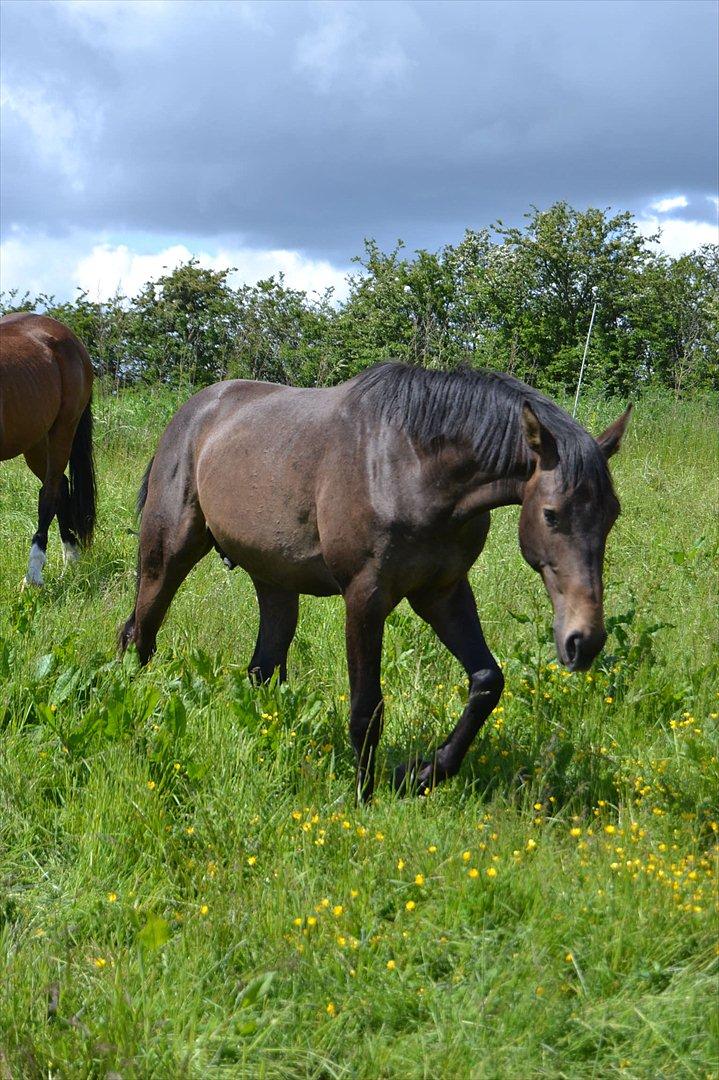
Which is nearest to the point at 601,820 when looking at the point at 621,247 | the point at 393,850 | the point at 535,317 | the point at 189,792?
the point at 393,850

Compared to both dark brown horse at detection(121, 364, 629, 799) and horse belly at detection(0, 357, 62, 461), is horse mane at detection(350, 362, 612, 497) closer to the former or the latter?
dark brown horse at detection(121, 364, 629, 799)

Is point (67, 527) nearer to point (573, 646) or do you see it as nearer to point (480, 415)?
point (480, 415)

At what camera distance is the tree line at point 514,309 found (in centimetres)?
1730

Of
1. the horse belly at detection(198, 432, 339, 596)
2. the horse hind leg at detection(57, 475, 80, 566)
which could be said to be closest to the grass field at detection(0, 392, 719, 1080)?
the horse belly at detection(198, 432, 339, 596)

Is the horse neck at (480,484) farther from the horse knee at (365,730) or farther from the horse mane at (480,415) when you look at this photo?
the horse knee at (365,730)

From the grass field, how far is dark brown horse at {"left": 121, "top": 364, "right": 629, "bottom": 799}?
423 mm

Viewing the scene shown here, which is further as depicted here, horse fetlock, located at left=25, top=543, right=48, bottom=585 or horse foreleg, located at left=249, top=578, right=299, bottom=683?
horse fetlock, located at left=25, top=543, right=48, bottom=585

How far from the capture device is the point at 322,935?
2969 millimetres

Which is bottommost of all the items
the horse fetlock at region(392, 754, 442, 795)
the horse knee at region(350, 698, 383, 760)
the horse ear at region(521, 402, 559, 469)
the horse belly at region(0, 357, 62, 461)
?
the horse fetlock at region(392, 754, 442, 795)

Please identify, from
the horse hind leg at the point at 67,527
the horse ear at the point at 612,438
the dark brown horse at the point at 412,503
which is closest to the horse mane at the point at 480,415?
the dark brown horse at the point at 412,503

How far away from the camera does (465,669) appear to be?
4.18 meters

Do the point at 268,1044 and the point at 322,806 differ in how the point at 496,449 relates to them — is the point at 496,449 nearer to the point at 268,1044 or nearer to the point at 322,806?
the point at 322,806

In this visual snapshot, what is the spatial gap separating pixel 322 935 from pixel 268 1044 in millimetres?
401

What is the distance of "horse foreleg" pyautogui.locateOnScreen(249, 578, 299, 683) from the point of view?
516cm
